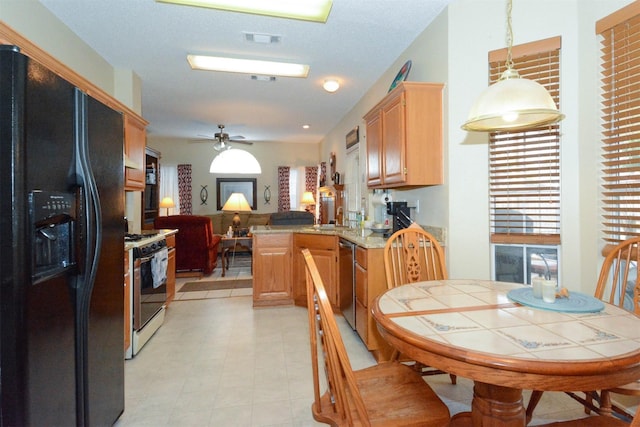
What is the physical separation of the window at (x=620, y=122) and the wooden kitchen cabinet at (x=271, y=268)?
278 centimetres

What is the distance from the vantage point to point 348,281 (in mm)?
2943

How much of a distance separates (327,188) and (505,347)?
17.6 ft

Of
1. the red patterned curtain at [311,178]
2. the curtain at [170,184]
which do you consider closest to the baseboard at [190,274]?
the curtain at [170,184]

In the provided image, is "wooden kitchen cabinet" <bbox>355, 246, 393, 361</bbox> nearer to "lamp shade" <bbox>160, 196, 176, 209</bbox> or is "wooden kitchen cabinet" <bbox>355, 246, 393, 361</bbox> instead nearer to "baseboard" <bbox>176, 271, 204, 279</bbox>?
"baseboard" <bbox>176, 271, 204, 279</bbox>

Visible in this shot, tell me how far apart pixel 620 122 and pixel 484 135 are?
724 mm

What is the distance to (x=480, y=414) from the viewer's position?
1.21 metres

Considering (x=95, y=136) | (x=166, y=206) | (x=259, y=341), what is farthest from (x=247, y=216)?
(x=95, y=136)

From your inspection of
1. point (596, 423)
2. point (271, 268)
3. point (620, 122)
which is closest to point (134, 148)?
point (271, 268)

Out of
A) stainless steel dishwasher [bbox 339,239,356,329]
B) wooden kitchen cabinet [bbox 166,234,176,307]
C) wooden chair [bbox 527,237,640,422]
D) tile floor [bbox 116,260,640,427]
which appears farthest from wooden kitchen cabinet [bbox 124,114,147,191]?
wooden chair [bbox 527,237,640,422]

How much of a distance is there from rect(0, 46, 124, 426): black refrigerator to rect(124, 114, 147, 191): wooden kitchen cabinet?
1.44 metres

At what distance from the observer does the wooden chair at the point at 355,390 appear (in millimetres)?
977

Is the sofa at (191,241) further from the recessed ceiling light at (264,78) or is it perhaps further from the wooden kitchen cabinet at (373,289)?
the wooden kitchen cabinet at (373,289)

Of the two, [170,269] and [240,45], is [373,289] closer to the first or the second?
[170,269]

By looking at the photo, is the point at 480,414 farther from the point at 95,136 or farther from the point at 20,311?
the point at 95,136
